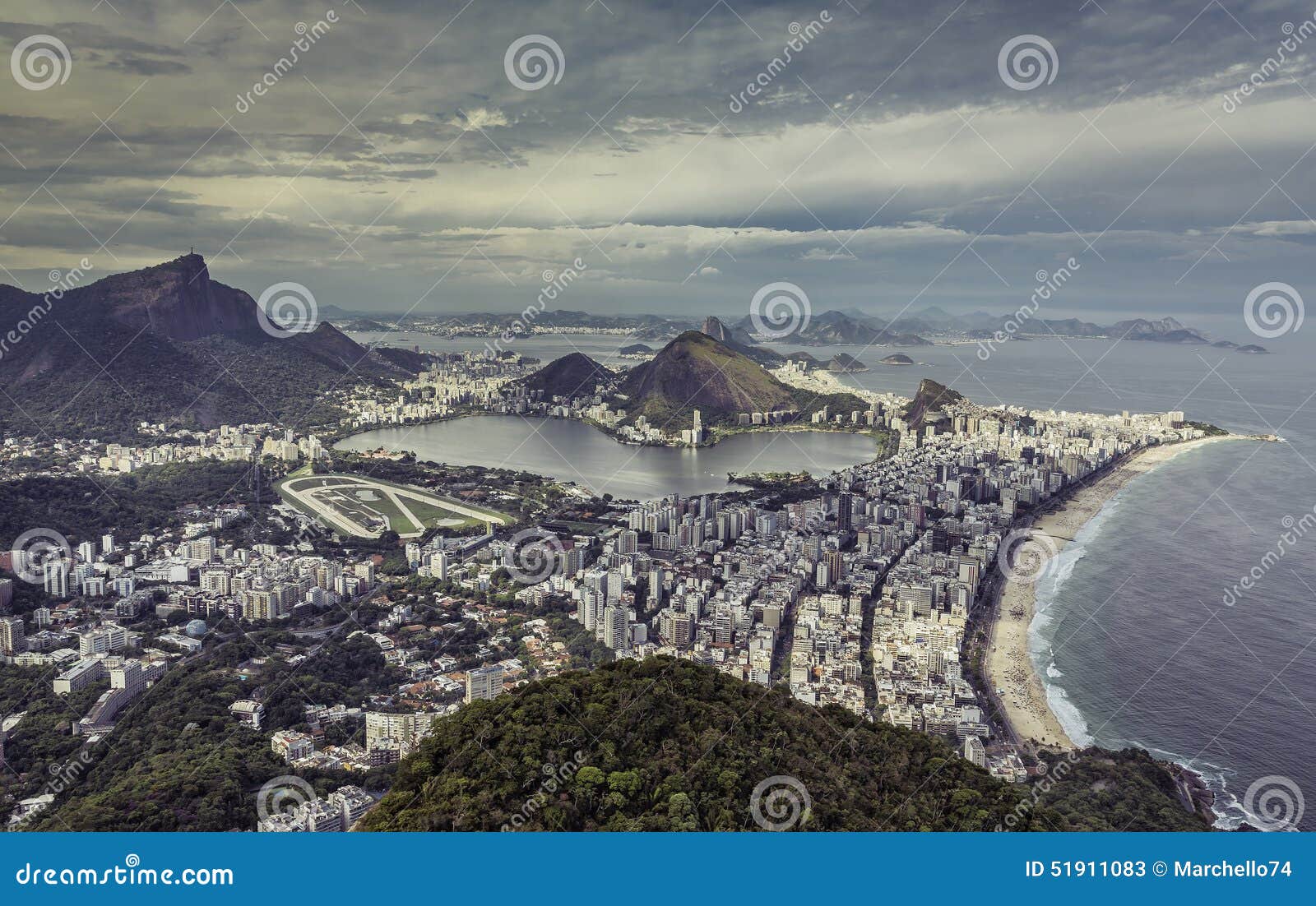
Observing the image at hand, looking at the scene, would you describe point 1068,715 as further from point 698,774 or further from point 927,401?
point 927,401

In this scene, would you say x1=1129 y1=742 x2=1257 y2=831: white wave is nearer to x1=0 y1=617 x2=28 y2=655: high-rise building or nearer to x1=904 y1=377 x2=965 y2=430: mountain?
x1=0 y1=617 x2=28 y2=655: high-rise building

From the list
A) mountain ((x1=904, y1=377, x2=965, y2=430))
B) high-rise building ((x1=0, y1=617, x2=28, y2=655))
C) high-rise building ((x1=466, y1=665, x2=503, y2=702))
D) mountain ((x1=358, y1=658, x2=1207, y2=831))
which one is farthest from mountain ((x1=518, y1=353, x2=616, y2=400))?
mountain ((x1=358, y1=658, x2=1207, y2=831))

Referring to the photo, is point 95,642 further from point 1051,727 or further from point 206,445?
point 206,445

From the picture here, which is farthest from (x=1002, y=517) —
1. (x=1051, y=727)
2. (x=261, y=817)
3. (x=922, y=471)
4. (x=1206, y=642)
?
(x=261, y=817)

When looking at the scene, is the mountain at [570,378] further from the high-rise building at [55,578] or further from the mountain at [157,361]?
→ the high-rise building at [55,578]

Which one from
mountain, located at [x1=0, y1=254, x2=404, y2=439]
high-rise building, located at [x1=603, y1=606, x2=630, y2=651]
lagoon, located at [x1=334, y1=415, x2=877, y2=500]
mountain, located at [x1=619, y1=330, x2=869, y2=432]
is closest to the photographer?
high-rise building, located at [x1=603, y1=606, x2=630, y2=651]

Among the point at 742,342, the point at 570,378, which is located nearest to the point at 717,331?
the point at 742,342
